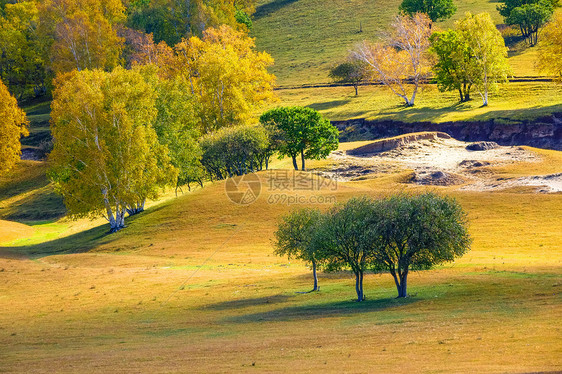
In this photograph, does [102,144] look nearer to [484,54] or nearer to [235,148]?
[235,148]

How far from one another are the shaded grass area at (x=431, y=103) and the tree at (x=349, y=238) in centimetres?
7306

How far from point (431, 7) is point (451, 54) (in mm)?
42867

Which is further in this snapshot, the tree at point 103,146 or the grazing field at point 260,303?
the tree at point 103,146

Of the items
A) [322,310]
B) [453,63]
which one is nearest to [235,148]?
[322,310]

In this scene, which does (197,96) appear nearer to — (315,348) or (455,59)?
(455,59)

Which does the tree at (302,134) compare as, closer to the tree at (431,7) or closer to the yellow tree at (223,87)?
the yellow tree at (223,87)

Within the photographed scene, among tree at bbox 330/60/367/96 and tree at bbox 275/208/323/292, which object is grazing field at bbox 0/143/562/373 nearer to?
tree at bbox 275/208/323/292

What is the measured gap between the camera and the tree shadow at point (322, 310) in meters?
34.5

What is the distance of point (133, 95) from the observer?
239 ft

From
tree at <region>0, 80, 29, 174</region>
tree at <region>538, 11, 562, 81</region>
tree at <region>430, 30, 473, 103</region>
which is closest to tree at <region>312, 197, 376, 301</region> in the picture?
tree at <region>0, 80, 29, 174</region>

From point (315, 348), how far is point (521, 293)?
1428 cm

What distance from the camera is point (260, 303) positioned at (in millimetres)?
39531

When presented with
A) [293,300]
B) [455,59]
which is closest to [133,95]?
[293,300]

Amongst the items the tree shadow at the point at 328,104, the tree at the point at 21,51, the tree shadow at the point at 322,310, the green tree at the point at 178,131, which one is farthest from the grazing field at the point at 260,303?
the tree at the point at 21,51
